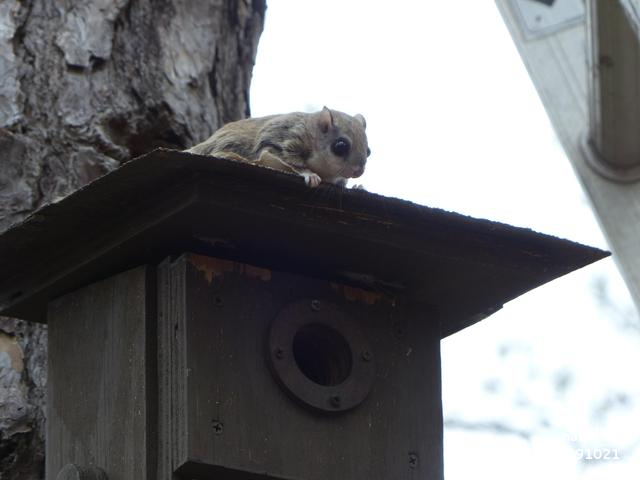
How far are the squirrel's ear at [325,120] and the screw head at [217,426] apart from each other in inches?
64.0

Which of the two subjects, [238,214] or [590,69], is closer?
[238,214]

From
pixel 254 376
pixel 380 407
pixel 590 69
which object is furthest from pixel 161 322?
pixel 590 69

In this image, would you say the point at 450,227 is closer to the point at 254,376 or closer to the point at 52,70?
the point at 254,376

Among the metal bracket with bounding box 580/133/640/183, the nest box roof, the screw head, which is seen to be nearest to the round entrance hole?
the nest box roof

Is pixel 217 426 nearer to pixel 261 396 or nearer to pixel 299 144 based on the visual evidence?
pixel 261 396

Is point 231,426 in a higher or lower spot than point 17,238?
lower

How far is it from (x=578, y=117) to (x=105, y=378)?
176 centimetres

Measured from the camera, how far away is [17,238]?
400 centimetres

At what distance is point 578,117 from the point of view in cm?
483

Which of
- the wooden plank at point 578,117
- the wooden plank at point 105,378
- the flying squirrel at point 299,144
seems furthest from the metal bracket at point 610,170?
the wooden plank at point 105,378

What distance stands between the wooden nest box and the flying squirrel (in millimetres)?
563

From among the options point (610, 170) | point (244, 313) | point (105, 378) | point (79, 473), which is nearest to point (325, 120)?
point (610, 170)

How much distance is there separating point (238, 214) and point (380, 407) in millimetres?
667

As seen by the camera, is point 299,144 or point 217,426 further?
point 299,144
